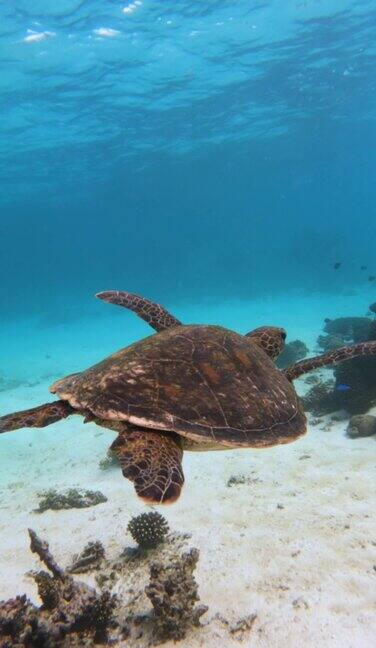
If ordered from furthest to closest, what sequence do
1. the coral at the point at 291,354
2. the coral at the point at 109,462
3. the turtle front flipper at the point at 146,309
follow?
1. the coral at the point at 291,354
2. the coral at the point at 109,462
3. the turtle front flipper at the point at 146,309

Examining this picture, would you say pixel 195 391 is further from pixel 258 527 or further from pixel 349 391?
pixel 349 391

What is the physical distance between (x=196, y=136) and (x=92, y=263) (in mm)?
97009

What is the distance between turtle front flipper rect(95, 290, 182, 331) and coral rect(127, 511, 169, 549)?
2715 mm

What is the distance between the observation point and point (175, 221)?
385ft

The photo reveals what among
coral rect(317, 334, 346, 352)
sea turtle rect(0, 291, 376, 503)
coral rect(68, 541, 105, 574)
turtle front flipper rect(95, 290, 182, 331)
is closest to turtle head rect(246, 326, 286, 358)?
sea turtle rect(0, 291, 376, 503)

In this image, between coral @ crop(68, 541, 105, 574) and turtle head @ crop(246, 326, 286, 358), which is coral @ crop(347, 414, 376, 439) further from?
coral @ crop(68, 541, 105, 574)

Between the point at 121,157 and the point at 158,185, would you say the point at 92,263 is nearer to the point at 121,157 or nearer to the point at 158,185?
the point at 158,185

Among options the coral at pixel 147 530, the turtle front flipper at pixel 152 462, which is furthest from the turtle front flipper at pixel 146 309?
the coral at pixel 147 530

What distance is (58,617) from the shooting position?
4.42m

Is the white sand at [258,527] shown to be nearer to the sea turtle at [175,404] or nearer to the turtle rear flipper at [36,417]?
the sea turtle at [175,404]

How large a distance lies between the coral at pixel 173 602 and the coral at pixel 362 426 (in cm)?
619

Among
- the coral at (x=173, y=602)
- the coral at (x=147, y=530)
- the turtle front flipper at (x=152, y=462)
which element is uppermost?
the turtle front flipper at (x=152, y=462)

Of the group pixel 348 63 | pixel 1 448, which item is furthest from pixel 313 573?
pixel 348 63

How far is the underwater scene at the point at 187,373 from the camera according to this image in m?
4.44
